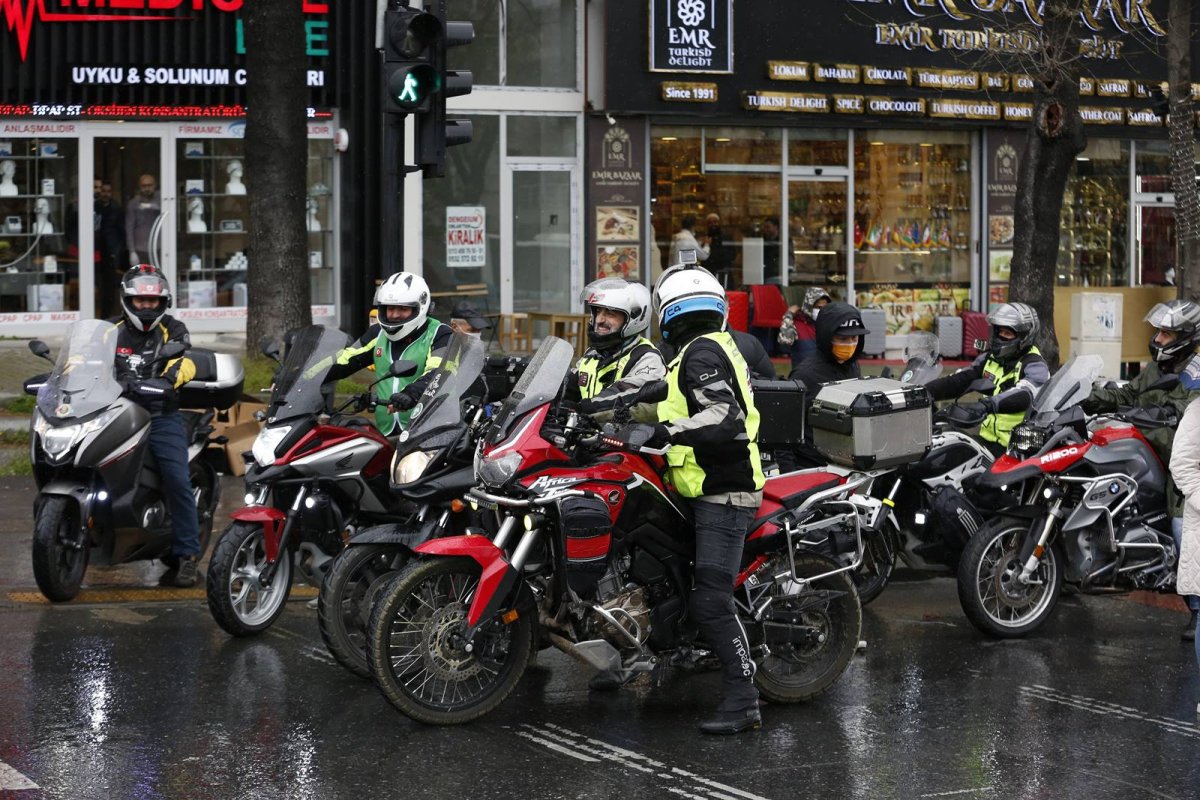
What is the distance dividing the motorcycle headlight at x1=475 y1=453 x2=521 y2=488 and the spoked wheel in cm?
130

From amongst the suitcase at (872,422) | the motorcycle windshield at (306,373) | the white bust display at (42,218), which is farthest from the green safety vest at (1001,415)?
the white bust display at (42,218)

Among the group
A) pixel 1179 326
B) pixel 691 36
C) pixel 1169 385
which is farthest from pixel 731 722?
pixel 691 36

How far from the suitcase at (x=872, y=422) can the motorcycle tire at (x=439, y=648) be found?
2.12 meters

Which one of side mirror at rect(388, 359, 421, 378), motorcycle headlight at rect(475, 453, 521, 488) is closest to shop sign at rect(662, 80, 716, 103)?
side mirror at rect(388, 359, 421, 378)

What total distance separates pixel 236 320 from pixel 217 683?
43.0 ft

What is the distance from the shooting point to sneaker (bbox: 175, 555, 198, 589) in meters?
9.27

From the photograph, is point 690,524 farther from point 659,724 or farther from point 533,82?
point 533,82

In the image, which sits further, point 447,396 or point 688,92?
point 688,92

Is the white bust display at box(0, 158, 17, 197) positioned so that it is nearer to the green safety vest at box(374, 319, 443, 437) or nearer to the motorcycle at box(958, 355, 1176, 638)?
the green safety vest at box(374, 319, 443, 437)

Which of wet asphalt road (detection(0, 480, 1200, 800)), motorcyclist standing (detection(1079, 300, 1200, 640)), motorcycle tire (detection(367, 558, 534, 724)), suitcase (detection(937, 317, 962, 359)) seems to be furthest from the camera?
suitcase (detection(937, 317, 962, 359))

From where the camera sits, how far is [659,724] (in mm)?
6926

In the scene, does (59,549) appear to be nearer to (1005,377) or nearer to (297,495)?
(297,495)

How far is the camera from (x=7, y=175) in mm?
19234

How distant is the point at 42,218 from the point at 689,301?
14.3 metres
